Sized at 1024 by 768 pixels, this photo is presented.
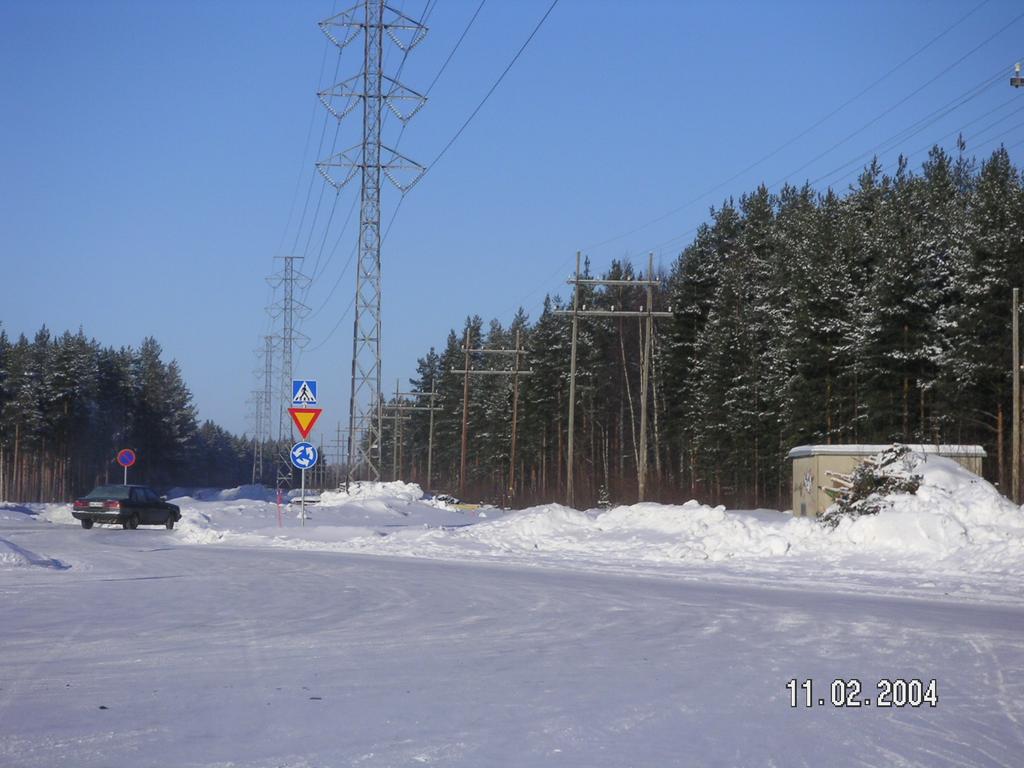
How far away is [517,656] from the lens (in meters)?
11.2

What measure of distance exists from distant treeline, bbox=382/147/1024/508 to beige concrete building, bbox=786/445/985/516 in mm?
6395

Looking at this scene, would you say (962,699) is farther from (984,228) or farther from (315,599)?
(984,228)

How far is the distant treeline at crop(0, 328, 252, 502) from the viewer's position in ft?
343

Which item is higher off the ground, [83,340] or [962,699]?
[83,340]

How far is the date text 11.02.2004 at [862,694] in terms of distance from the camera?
354 inches

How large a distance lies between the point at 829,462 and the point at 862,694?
26.7 meters

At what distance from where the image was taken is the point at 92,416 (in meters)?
114

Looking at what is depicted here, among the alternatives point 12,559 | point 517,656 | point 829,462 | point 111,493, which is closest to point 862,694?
point 517,656

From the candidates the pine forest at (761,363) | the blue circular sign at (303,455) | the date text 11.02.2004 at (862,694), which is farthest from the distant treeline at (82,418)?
the date text 11.02.2004 at (862,694)

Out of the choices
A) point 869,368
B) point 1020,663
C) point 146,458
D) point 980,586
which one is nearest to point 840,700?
point 1020,663

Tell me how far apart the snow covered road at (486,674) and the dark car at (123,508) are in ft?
78.2

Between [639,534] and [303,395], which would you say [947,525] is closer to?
[639,534]

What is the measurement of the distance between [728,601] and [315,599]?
5.65 m

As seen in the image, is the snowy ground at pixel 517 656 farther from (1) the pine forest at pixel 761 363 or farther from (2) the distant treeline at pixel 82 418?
(2) the distant treeline at pixel 82 418
